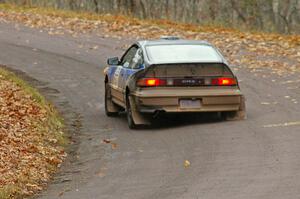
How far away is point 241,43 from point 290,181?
18294 mm

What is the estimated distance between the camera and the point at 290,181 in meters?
10.6

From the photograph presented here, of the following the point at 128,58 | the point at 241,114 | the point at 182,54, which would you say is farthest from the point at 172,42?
the point at 241,114

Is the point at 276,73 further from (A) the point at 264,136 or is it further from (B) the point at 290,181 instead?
(B) the point at 290,181

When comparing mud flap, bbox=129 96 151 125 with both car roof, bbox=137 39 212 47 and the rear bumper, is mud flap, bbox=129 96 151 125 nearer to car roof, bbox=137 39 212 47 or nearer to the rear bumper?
the rear bumper

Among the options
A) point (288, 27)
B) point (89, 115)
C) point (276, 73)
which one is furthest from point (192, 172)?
point (288, 27)

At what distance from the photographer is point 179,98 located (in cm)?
1555

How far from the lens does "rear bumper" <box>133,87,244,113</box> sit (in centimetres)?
1553

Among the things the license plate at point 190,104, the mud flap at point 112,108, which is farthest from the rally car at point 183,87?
the mud flap at point 112,108

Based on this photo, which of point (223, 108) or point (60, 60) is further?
point (60, 60)

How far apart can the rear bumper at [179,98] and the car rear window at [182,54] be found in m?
0.56

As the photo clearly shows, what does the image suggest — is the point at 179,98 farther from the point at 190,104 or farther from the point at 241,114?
the point at 241,114

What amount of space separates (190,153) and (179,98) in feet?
8.36

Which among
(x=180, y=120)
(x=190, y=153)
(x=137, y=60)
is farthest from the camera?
(x=180, y=120)

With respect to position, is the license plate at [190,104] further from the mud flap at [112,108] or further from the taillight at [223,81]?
the mud flap at [112,108]
